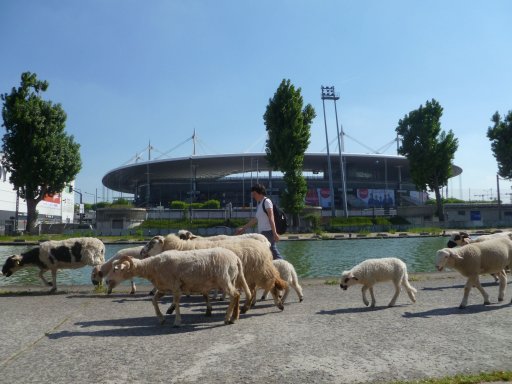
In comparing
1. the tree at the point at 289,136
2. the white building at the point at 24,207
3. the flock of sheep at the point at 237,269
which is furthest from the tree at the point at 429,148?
the flock of sheep at the point at 237,269

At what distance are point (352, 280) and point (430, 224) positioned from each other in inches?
2016

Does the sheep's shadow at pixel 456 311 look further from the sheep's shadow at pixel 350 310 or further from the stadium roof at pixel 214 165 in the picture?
the stadium roof at pixel 214 165

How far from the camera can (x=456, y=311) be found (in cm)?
659

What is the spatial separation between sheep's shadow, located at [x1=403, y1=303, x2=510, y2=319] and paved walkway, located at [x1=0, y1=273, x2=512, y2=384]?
0.05 feet

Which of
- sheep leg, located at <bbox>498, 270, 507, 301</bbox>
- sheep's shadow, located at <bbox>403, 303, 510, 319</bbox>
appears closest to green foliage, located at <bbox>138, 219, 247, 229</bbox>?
sheep leg, located at <bbox>498, 270, 507, 301</bbox>

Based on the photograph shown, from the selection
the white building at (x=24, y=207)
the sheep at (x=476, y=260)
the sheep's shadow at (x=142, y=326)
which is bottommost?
the sheep's shadow at (x=142, y=326)

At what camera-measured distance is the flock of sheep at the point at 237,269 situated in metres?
6.14

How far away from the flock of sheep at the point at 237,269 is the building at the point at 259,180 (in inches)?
2736

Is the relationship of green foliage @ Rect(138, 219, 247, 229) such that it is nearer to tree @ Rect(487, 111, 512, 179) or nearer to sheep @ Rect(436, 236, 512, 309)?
tree @ Rect(487, 111, 512, 179)

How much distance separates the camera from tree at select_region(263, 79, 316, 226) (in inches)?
1976

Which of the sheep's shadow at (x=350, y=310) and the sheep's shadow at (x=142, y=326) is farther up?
the sheep's shadow at (x=142, y=326)

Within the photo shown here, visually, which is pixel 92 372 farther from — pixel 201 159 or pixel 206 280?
pixel 201 159

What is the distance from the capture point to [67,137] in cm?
4609

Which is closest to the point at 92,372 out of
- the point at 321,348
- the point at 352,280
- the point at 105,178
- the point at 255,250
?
the point at 321,348
